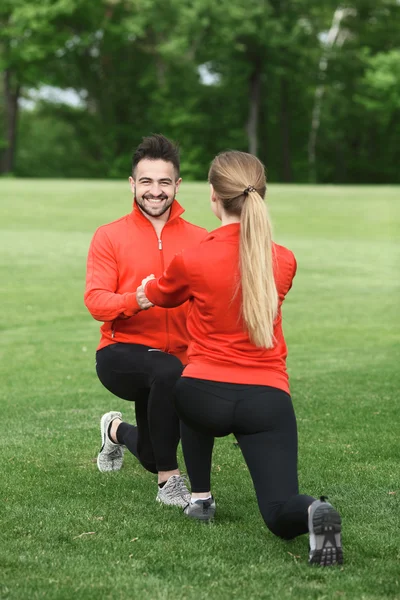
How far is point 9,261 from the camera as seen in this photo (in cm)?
2116

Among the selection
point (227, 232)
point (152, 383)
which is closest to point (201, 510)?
point (152, 383)

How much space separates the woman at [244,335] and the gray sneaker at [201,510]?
60cm

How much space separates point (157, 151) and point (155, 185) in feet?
0.63

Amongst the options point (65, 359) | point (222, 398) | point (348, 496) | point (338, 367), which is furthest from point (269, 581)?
point (65, 359)

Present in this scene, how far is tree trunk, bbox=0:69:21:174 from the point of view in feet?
184

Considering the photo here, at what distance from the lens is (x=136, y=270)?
516 cm

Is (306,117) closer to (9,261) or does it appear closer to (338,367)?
(9,261)

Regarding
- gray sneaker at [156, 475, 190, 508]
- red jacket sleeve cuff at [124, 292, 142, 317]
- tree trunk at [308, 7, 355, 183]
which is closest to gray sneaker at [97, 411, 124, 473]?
gray sneaker at [156, 475, 190, 508]

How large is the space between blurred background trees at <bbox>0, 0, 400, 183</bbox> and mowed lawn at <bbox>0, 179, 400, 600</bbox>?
1541 inches

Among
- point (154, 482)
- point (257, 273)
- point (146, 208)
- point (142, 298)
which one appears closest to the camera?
point (257, 273)

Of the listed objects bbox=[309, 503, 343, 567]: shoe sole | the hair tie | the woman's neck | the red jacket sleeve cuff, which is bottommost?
bbox=[309, 503, 343, 567]: shoe sole

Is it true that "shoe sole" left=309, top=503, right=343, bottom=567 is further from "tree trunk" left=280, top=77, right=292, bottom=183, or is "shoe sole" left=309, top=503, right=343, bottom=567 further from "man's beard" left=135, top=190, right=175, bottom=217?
"tree trunk" left=280, top=77, right=292, bottom=183

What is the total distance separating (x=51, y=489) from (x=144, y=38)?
58505 millimetres

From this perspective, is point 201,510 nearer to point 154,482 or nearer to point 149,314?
point 154,482
